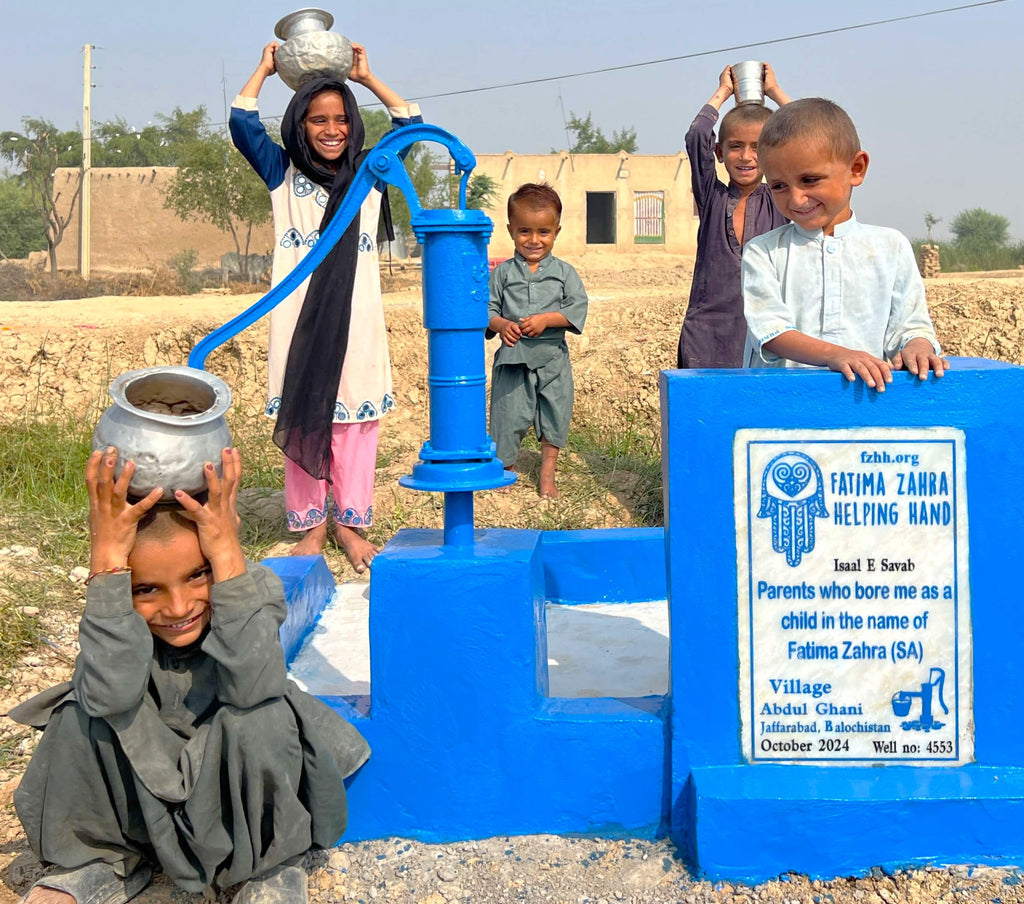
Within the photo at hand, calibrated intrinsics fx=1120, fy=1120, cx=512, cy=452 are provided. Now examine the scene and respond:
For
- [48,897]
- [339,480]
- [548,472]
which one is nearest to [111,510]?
[48,897]

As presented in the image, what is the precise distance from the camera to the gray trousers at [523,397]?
17.5 ft

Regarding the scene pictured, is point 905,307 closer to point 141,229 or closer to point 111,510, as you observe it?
point 111,510

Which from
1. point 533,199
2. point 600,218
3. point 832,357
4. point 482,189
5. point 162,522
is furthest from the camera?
point 600,218

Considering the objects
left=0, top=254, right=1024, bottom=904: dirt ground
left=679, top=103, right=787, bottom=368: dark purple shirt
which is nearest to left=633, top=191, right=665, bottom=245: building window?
left=0, top=254, right=1024, bottom=904: dirt ground

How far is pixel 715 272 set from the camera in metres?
4.61

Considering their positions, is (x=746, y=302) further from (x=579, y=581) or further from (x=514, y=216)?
(x=514, y=216)

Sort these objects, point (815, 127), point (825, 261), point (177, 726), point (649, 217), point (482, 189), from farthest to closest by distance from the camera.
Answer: point (649, 217)
point (482, 189)
point (825, 261)
point (815, 127)
point (177, 726)

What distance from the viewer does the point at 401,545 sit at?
2.71m

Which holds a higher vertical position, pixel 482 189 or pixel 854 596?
pixel 482 189

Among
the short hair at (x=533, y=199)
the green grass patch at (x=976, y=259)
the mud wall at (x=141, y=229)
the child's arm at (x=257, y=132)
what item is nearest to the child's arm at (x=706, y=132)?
the short hair at (x=533, y=199)

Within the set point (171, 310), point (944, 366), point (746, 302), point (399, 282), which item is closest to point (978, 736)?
point (944, 366)

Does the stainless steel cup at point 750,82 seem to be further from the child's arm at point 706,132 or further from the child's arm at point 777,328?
the child's arm at point 777,328

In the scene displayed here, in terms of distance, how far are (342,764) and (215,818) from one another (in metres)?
0.32

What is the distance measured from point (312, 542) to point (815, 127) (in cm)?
271
